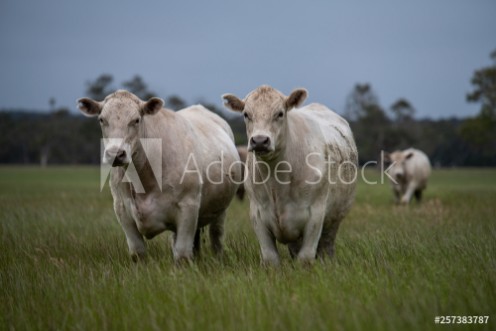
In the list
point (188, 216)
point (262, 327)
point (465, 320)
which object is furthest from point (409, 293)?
point (188, 216)

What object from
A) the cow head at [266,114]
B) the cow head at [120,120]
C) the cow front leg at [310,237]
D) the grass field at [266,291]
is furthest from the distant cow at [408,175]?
the cow head at [120,120]

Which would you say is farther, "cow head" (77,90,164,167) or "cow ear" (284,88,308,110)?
"cow ear" (284,88,308,110)

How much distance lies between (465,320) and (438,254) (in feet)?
7.87

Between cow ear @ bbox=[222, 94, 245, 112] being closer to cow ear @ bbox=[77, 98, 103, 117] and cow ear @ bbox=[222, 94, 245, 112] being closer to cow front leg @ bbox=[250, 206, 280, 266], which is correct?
cow front leg @ bbox=[250, 206, 280, 266]

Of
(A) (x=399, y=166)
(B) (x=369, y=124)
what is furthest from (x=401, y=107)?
(A) (x=399, y=166)

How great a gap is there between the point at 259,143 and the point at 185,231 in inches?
60.5

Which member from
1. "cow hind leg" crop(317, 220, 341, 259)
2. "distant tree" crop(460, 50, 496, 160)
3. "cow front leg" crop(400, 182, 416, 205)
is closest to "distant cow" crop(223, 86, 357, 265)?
"cow hind leg" crop(317, 220, 341, 259)

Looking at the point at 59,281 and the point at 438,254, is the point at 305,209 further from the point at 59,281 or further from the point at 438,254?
the point at 59,281

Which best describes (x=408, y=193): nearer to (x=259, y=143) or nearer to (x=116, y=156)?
(x=259, y=143)

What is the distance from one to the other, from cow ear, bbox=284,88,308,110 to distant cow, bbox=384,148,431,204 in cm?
1343

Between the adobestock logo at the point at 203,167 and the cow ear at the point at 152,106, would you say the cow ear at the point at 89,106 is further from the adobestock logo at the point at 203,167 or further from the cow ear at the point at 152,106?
the cow ear at the point at 152,106

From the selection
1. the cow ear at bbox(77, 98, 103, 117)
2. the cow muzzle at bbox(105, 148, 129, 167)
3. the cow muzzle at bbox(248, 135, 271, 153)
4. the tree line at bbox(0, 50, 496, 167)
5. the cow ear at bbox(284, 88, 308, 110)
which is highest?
the cow ear at bbox(284, 88, 308, 110)

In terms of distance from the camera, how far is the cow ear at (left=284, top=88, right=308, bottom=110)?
670 cm

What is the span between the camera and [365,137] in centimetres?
8331
